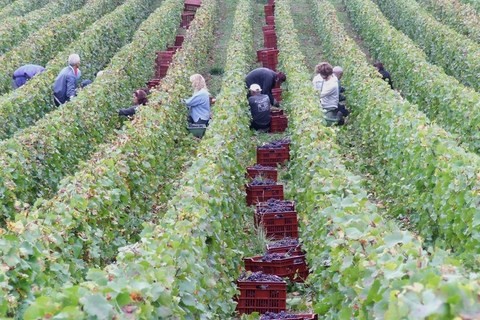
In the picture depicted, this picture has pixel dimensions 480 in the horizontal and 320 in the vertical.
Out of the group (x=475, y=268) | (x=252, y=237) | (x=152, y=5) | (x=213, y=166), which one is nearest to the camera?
(x=475, y=268)

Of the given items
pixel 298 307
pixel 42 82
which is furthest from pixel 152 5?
pixel 298 307

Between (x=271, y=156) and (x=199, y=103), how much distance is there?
195cm

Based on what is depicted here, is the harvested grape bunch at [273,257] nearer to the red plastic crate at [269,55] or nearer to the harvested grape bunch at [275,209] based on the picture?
the harvested grape bunch at [275,209]

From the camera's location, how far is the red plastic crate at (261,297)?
812 cm

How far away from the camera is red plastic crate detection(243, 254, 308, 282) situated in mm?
8977

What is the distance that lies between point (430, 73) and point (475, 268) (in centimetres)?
1005

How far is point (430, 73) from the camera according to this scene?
16.3 m

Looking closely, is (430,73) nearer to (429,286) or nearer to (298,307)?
(298,307)

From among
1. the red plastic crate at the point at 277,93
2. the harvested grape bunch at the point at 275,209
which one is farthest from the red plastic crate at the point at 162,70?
the harvested grape bunch at the point at 275,209

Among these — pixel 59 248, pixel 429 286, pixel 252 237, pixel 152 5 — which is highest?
pixel 429 286

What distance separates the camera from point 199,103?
14.7 meters

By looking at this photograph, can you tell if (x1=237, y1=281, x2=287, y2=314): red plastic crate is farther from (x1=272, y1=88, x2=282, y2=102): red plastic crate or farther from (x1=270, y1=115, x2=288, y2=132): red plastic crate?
(x1=272, y1=88, x2=282, y2=102): red plastic crate

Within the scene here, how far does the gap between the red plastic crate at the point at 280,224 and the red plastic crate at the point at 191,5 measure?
20.0 m

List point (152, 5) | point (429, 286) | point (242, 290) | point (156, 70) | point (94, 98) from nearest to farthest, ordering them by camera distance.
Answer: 1. point (429, 286)
2. point (242, 290)
3. point (94, 98)
4. point (156, 70)
5. point (152, 5)
